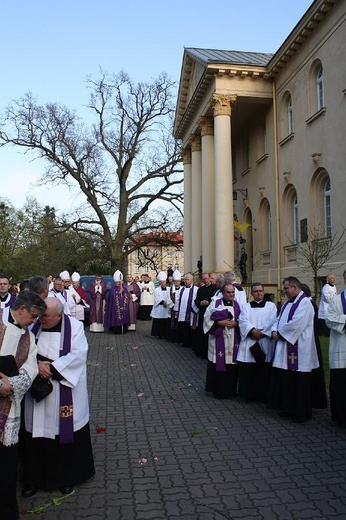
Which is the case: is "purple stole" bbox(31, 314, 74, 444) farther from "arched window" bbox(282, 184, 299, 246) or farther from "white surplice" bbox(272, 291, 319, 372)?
"arched window" bbox(282, 184, 299, 246)

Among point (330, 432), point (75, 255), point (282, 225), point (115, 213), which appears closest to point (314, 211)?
point (282, 225)

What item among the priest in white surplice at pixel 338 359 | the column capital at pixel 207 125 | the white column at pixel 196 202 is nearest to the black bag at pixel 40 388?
the priest in white surplice at pixel 338 359

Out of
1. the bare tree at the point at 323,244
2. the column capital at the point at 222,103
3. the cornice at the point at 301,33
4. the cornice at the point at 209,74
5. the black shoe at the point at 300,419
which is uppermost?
the cornice at the point at 209,74

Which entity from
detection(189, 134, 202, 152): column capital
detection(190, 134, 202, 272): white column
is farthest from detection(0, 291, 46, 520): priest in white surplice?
detection(189, 134, 202, 152): column capital

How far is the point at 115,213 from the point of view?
39625 mm

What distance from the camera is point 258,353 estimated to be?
7.99 metres

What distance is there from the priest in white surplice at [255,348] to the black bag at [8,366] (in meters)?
4.62

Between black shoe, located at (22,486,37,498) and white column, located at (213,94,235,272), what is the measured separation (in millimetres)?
18266

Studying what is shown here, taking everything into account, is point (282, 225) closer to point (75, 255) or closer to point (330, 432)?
point (330, 432)

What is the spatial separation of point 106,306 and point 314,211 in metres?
8.59

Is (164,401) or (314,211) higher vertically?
(314,211)

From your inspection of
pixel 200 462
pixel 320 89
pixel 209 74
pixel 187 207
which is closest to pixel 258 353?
pixel 200 462

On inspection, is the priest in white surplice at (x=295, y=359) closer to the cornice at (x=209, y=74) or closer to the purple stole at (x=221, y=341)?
the purple stole at (x=221, y=341)

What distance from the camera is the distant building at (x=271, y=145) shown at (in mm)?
A: 17656
